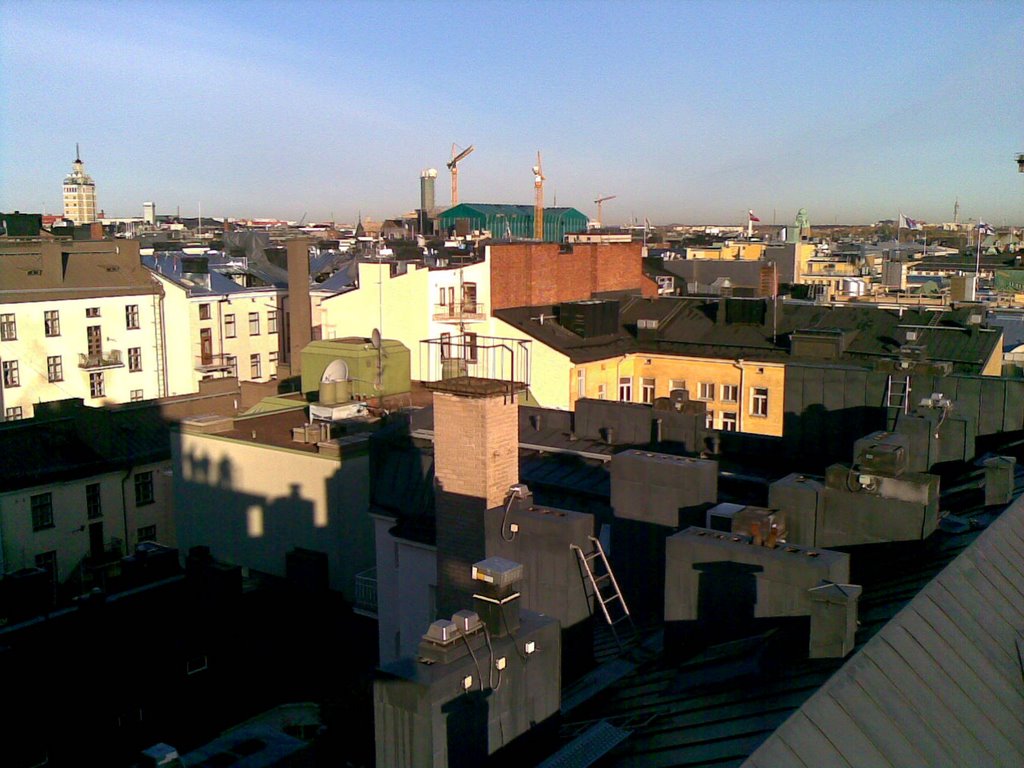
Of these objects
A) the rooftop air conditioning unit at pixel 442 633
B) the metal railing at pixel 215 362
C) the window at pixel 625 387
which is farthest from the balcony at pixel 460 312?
the rooftop air conditioning unit at pixel 442 633

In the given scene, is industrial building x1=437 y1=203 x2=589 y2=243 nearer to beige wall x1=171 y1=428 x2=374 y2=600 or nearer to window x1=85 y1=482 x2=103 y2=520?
window x1=85 y1=482 x2=103 y2=520

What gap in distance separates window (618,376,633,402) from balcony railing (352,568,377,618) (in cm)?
1951

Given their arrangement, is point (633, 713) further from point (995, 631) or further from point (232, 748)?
point (232, 748)

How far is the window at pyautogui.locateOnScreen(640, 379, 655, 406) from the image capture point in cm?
3597

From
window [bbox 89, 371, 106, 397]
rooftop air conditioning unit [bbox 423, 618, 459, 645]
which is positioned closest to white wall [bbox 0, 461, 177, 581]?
window [bbox 89, 371, 106, 397]

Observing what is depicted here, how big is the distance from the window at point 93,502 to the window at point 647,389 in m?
18.3

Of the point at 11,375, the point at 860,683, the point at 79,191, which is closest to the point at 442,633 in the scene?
the point at 860,683

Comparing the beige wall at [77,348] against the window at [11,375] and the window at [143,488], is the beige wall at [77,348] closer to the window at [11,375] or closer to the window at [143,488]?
the window at [11,375]

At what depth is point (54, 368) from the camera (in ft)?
132

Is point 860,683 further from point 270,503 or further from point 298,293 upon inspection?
point 298,293

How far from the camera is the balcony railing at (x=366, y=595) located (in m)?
17.3

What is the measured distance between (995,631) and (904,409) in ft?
26.7

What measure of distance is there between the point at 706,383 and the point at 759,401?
1.97 meters

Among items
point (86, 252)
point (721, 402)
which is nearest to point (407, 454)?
point (721, 402)
